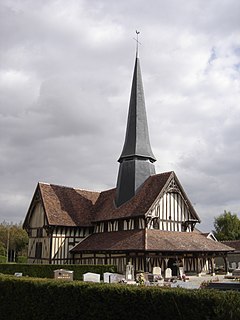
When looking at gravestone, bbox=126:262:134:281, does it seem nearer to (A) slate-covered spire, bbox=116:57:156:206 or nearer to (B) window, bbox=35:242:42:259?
(A) slate-covered spire, bbox=116:57:156:206

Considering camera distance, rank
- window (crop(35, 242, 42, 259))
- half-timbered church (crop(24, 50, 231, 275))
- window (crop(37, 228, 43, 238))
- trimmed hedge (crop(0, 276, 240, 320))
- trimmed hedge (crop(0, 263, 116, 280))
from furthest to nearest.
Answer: window (crop(37, 228, 43, 238)) < window (crop(35, 242, 42, 259)) < half-timbered church (crop(24, 50, 231, 275)) < trimmed hedge (crop(0, 263, 116, 280)) < trimmed hedge (crop(0, 276, 240, 320))

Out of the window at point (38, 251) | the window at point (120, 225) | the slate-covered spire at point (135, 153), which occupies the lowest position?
the window at point (38, 251)

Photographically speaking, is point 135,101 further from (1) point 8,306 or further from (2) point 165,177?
(1) point 8,306

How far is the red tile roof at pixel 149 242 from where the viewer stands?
82.3 feet

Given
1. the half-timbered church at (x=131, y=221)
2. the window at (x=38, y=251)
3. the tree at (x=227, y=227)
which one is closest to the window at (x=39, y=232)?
the half-timbered church at (x=131, y=221)

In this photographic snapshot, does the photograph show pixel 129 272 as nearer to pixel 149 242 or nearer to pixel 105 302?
pixel 149 242

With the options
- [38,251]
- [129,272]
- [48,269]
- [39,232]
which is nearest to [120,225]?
[129,272]

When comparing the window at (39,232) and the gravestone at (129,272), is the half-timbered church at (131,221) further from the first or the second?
the gravestone at (129,272)

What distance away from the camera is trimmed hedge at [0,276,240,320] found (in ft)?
24.5

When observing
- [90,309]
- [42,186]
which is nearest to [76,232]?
[42,186]

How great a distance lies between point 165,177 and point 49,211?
972 cm

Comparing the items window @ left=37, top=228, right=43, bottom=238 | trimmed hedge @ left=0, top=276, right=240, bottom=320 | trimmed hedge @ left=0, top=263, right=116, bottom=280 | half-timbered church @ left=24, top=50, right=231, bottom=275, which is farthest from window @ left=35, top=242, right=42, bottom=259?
trimmed hedge @ left=0, top=276, right=240, bottom=320

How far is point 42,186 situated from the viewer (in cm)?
3384

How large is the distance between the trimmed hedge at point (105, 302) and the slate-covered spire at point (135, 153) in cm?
1925
